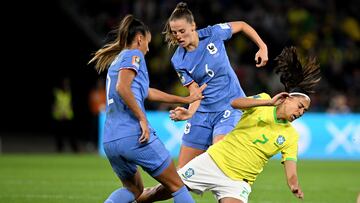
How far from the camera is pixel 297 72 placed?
7066 mm

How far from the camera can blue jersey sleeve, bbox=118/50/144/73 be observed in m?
6.52

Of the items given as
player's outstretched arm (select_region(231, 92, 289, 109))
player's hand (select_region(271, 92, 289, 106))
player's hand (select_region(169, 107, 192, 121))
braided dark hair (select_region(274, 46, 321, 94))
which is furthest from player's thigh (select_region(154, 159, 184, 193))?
braided dark hair (select_region(274, 46, 321, 94))

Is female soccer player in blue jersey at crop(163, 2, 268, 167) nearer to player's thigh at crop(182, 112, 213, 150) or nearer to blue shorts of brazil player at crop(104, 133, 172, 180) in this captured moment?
player's thigh at crop(182, 112, 213, 150)

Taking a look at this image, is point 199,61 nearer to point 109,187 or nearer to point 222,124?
point 222,124

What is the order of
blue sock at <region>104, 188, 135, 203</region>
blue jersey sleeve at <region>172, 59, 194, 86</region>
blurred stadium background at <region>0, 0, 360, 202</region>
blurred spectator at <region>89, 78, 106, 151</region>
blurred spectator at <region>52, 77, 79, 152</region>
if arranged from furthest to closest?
blurred spectator at <region>89, 78, 106, 151</region> < blurred spectator at <region>52, 77, 79, 152</region> < blurred stadium background at <region>0, 0, 360, 202</region> < blue jersey sleeve at <region>172, 59, 194, 86</region> < blue sock at <region>104, 188, 135, 203</region>

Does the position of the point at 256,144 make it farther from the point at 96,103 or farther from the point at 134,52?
the point at 96,103

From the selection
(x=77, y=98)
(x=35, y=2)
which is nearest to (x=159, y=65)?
(x=77, y=98)

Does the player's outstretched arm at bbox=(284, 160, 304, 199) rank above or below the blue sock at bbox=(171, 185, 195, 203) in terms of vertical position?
above

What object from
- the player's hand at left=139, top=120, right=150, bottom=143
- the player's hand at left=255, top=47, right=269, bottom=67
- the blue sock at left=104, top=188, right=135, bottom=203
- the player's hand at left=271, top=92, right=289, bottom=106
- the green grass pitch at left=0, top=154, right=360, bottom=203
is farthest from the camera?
the green grass pitch at left=0, top=154, right=360, bottom=203

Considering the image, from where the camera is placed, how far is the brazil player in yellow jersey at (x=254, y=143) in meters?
6.95

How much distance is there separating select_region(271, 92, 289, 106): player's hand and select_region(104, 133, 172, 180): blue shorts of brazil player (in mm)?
1028

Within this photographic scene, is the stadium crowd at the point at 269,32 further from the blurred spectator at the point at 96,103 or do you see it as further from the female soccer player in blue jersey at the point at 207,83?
the female soccer player in blue jersey at the point at 207,83

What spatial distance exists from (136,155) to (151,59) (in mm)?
15954

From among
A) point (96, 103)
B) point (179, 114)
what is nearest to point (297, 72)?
point (179, 114)
